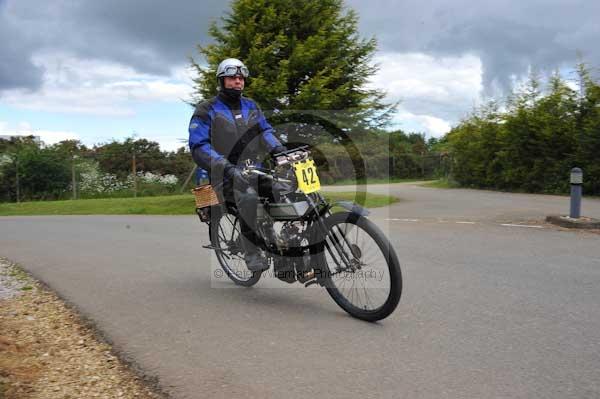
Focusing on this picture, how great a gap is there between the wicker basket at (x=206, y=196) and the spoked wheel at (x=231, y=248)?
7.4 inches

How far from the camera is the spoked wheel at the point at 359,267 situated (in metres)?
3.93

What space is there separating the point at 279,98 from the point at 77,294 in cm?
1017

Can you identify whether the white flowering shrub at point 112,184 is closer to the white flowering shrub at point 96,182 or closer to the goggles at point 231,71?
the white flowering shrub at point 96,182

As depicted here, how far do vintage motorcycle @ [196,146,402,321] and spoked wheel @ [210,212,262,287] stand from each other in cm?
46

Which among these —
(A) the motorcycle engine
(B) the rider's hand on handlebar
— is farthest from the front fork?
(B) the rider's hand on handlebar

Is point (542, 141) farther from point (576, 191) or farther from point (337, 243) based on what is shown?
point (337, 243)

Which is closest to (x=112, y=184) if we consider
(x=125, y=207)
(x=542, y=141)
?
(x=125, y=207)

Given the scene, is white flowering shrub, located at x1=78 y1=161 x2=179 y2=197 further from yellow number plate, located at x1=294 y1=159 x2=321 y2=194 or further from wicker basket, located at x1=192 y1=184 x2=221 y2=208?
yellow number plate, located at x1=294 y1=159 x2=321 y2=194

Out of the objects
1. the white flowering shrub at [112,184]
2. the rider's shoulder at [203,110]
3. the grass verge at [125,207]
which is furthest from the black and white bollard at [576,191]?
the white flowering shrub at [112,184]

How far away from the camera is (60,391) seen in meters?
2.94

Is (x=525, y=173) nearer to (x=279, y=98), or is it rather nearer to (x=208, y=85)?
(x=279, y=98)

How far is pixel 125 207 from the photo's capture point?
1688cm

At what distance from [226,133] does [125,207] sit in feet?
42.8

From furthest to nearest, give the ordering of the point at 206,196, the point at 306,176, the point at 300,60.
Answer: the point at 300,60
the point at 206,196
the point at 306,176
